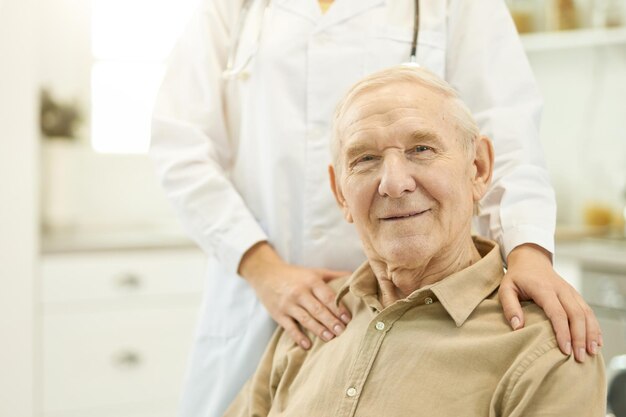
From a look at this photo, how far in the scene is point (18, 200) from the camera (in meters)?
3.04

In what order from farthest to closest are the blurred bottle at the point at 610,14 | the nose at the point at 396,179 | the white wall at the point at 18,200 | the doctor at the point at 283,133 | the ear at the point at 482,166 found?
the blurred bottle at the point at 610,14
the white wall at the point at 18,200
the doctor at the point at 283,133
the ear at the point at 482,166
the nose at the point at 396,179

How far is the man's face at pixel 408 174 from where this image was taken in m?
1.21

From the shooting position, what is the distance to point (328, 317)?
137cm

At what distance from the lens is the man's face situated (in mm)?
1214

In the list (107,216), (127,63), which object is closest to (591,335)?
(107,216)

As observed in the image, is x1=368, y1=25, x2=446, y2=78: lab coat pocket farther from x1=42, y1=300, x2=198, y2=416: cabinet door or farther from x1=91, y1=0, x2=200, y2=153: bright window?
x1=91, y1=0, x2=200, y2=153: bright window

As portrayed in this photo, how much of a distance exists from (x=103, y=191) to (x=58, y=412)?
1.09 meters

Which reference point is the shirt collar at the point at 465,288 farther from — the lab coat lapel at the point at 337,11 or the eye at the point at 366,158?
the lab coat lapel at the point at 337,11

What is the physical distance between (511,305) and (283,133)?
1.74ft

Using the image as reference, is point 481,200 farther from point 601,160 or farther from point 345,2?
point 601,160

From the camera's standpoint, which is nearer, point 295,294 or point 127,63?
point 295,294

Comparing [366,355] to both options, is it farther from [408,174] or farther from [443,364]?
[408,174]

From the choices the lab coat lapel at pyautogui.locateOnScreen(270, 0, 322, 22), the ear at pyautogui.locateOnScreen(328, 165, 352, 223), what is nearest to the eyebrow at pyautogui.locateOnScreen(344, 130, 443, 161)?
the ear at pyautogui.locateOnScreen(328, 165, 352, 223)

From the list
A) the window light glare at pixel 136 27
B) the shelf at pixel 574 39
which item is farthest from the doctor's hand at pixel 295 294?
the window light glare at pixel 136 27
